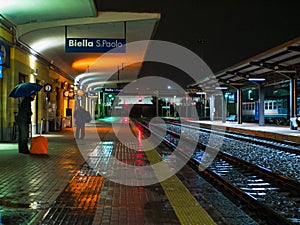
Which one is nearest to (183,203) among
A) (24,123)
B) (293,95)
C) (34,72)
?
(24,123)

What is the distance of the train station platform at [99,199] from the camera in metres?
5.69

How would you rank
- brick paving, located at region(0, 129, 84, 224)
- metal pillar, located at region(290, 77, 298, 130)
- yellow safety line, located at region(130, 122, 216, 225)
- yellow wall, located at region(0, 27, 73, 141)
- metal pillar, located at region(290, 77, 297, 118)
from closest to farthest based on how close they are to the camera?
yellow safety line, located at region(130, 122, 216, 225), brick paving, located at region(0, 129, 84, 224), yellow wall, located at region(0, 27, 73, 141), metal pillar, located at region(290, 77, 298, 130), metal pillar, located at region(290, 77, 297, 118)

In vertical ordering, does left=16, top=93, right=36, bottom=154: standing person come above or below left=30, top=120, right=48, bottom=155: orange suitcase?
above

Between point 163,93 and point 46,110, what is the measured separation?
167 feet

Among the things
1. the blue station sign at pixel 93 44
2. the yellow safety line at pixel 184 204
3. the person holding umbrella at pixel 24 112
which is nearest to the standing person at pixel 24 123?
the person holding umbrella at pixel 24 112

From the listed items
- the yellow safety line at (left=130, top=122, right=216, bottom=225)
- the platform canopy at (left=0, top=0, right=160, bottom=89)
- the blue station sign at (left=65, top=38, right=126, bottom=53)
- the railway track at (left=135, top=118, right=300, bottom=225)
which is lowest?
the railway track at (left=135, top=118, right=300, bottom=225)

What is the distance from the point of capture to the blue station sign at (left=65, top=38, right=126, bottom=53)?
1558 cm

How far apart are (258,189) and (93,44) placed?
30.9 ft

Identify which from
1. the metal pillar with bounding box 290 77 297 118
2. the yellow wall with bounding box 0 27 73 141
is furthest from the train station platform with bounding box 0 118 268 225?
the metal pillar with bounding box 290 77 297 118

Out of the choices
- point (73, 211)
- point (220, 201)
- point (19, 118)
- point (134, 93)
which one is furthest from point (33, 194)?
point (134, 93)

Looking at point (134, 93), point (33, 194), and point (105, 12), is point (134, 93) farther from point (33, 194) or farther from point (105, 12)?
point (33, 194)

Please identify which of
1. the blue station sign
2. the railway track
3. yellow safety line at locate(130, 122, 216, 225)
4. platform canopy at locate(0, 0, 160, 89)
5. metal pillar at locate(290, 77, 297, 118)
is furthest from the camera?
metal pillar at locate(290, 77, 297, 118)

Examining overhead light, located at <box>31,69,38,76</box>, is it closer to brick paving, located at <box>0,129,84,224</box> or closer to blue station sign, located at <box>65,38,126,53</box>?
blue station sign, located at <box>65,38,126,53</box>

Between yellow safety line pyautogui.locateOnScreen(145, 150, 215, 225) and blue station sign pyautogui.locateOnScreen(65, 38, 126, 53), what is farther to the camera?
blue station sign pyautogui.locateOnScreen(65, 38, 126, 53)
